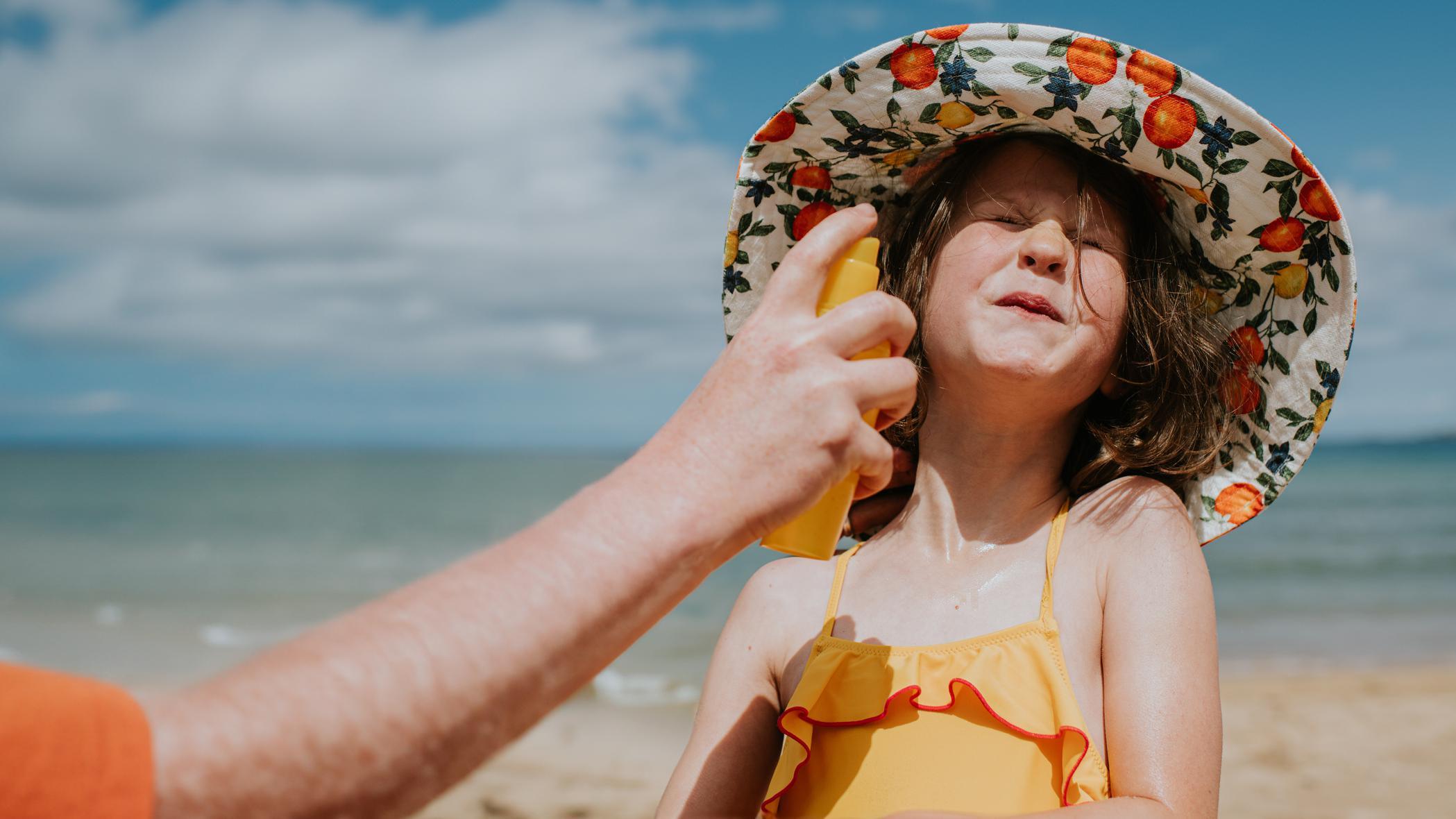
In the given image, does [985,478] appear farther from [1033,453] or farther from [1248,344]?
[1248,344]

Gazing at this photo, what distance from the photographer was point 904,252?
7.75 feet

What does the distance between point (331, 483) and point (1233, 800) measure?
125 ft

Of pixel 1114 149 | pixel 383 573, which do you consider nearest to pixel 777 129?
pixel 1114 149

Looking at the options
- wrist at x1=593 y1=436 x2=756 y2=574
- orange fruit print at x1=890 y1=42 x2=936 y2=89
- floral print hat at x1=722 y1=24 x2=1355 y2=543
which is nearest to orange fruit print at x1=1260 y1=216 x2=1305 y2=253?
floral print hat at x1=722 y1=24 x2=1355 y2=543

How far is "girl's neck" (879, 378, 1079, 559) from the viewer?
2146 mm

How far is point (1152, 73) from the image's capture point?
1.78 metres

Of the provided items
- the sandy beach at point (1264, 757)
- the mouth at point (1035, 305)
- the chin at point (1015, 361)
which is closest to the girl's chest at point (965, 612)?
the chin at point (1015, 361)

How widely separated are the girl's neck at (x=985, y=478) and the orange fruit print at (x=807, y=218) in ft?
1.63

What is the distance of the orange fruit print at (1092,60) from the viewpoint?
1.81 m

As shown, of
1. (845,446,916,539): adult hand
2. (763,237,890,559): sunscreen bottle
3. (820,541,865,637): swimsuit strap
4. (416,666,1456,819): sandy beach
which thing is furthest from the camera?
(416,666,1456,819): sandy beach

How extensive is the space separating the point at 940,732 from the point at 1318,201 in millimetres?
1196

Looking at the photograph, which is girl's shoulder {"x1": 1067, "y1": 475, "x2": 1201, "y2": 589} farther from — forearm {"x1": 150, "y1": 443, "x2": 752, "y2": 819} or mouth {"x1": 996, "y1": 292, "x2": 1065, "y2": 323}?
forearm {"x1": 150, "y1": 443, "x2": 752, "y2": 819}

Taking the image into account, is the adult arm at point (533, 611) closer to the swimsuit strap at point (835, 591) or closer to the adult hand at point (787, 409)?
the adult hand at point (787, 409)

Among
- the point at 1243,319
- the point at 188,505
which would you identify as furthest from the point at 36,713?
the point at 188,505
